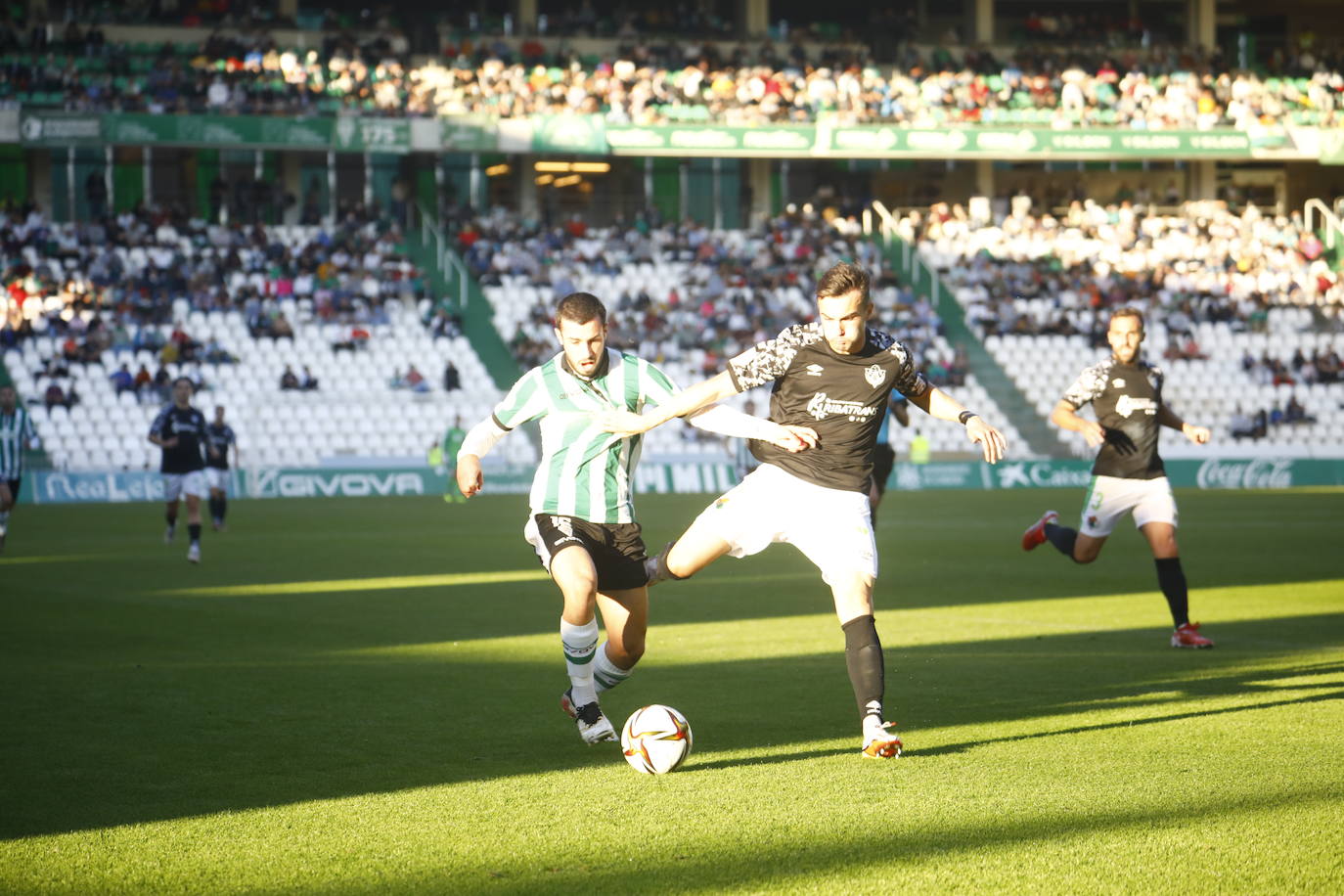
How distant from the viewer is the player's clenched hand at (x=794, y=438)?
7.25 metres

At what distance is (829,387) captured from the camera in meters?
7.56

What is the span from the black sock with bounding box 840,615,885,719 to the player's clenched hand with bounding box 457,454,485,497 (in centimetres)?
184

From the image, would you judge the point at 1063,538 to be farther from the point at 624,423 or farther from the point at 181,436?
the point at 181,436

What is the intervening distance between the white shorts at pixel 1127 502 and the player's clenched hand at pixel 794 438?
468 cm

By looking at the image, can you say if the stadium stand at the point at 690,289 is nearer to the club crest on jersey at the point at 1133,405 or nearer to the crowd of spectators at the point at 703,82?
the crowd of spectators at the point at 703,82

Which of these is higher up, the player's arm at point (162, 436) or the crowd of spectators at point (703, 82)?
the crowd of spectators at point (703, 82)

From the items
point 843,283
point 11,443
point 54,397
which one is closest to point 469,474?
point 843,283

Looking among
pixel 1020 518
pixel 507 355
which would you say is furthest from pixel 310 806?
pixel 507 355

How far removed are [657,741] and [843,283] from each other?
85.1 inches

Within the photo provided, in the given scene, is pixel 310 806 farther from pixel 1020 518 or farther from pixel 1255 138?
pixel 1255 138

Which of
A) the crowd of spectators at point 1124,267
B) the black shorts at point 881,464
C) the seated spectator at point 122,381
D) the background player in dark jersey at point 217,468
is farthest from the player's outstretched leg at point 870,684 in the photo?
the crowd of spectators at point 1124,267

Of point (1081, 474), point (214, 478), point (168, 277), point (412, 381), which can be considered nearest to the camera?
point (214, 478)

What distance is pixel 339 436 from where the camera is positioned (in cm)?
3591

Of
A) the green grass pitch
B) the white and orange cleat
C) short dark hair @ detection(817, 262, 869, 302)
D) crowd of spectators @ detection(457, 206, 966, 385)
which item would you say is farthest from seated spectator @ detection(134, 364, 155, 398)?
the white and orange cleat
